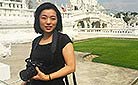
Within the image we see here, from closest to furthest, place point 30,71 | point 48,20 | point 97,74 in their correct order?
point 30,71 < point 48,20 < point 97,74

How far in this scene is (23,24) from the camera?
22906mm

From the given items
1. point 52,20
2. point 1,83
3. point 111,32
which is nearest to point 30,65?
point 52,20

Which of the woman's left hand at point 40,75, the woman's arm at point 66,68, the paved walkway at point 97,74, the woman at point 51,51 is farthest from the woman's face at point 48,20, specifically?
the paved walkway at point 97,74

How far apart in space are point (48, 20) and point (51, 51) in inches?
15.5

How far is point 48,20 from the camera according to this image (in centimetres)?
337

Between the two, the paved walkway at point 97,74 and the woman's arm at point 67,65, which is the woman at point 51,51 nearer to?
the woman's arm at point 67,65

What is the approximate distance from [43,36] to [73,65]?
0.57m

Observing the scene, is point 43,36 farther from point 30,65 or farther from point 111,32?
point 111,32

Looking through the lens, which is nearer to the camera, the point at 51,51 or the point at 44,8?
the point at 51,51

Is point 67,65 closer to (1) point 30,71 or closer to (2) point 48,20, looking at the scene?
(1) point 30,71

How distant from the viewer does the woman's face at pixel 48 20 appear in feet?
11.1

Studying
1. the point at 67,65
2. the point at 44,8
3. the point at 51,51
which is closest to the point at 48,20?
the point at 44,8

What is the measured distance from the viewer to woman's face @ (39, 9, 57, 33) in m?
3.38

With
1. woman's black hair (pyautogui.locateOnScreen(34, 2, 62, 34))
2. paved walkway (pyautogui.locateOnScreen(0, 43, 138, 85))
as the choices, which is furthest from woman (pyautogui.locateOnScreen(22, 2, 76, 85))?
paved walkway (pyautogui.locateOnScreen(0, 43, 138, 85))
